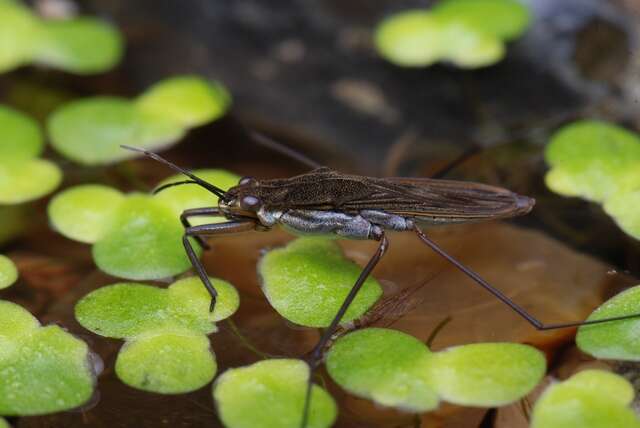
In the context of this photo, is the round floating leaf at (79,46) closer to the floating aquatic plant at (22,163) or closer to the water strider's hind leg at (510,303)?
the floating aquatic plant at (22,163)

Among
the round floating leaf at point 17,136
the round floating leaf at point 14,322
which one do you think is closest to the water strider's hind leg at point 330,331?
the round floating leaf at point 14,322

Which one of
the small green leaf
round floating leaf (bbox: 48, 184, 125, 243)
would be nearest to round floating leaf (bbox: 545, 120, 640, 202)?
round floating leaf (bbox: 48, 184, 125, 243)

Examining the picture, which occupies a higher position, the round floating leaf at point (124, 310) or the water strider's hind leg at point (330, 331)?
the water strider's hind leg at point (330, 331)

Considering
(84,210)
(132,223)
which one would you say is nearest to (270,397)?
(132,223)

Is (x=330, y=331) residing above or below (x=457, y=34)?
below

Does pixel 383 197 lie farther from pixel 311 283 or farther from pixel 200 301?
pixel 200 301

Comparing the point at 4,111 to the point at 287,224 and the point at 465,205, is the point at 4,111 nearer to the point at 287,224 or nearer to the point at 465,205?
the point at 287,224
